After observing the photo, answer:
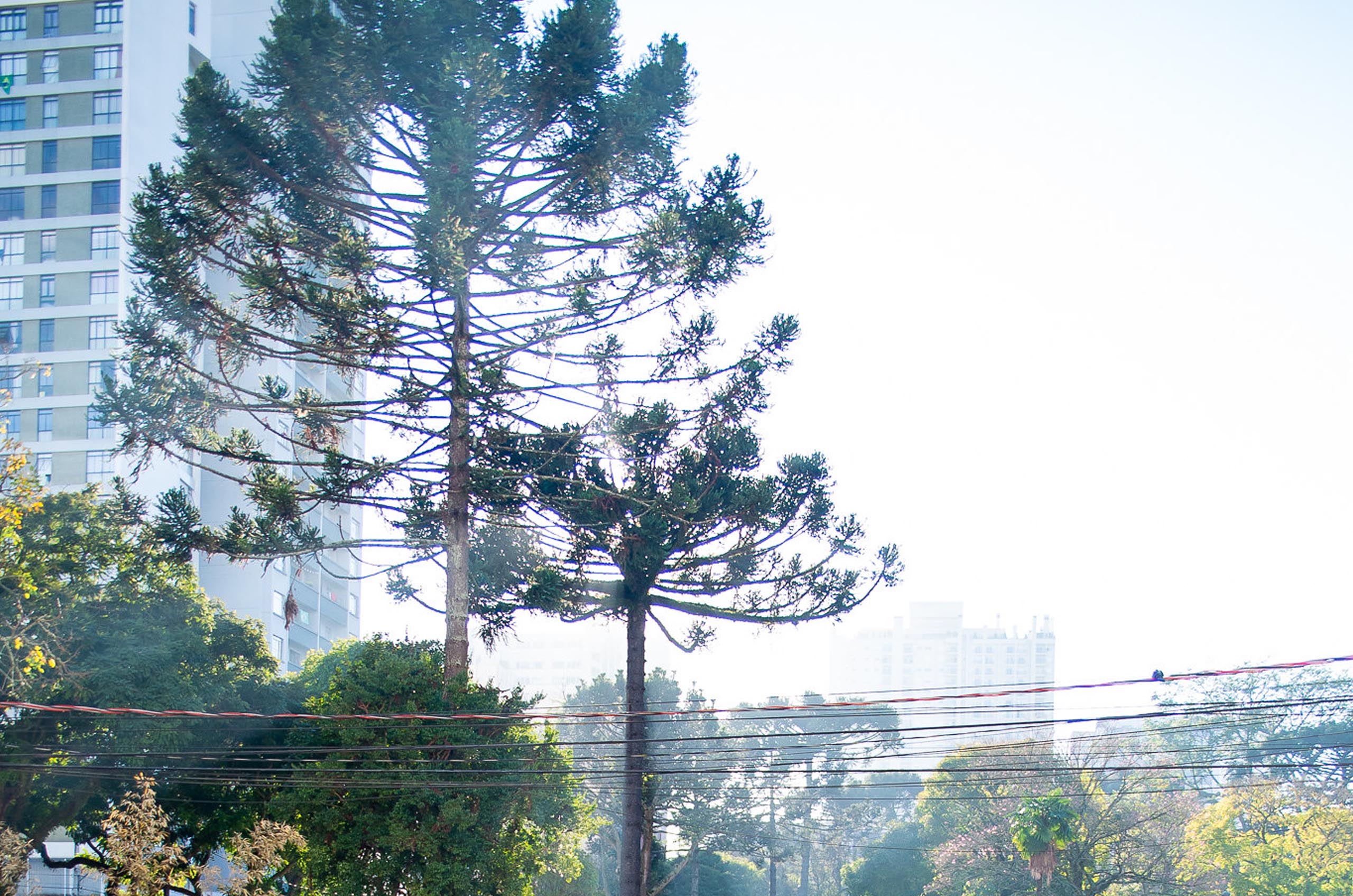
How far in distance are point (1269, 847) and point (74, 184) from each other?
63093mm

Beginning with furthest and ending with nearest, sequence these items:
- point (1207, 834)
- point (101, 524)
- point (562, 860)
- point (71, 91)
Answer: point (71, 91) < point (1207, 834) < point (562, 860) < point (101, 524)

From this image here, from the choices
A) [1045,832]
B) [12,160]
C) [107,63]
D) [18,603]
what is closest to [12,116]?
[12,160]

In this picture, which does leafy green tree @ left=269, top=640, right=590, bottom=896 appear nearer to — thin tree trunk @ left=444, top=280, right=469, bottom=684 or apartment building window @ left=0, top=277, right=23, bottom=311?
thin tree trunk @ left=444, top=280, right=469, bottom=684

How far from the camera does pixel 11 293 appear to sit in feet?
219

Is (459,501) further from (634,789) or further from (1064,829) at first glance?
(1064,829)

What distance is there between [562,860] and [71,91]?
48468 millimetres

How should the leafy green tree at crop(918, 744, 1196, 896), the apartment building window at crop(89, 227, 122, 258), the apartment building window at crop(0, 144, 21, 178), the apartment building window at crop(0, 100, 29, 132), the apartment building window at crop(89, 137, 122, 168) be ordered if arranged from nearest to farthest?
the leafy green tree at crop(918, 744, 1196, 896)
the apartment building window at crop(89, 227, 122, 258)
the apartment building window at crop(89, 137, 122, 168)
the apartment building window at crop(0, 144, 21, 178)
the apartment building window at crop(0, 100, 29, 132)

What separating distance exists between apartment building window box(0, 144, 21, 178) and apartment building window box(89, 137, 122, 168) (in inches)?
165

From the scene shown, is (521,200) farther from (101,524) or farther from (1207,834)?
(1207,834)

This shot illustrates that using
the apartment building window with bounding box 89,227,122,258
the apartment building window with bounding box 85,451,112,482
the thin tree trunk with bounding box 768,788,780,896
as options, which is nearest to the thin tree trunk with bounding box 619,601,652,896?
the thin tree trunk with bounding box 768,788,780,896

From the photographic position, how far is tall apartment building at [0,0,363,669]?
6519cm

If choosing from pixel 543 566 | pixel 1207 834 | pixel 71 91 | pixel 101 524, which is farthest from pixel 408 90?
pixel 71 91

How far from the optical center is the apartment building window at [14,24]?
67.5 metres

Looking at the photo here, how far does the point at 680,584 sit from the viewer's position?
31094mm
